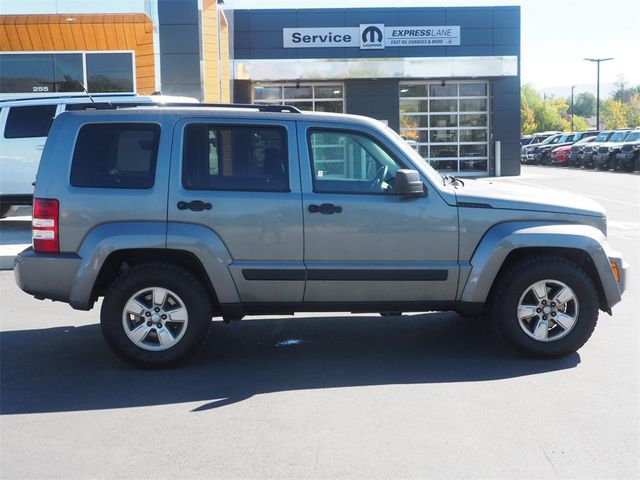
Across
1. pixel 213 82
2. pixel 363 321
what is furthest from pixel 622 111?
pixel 363 321

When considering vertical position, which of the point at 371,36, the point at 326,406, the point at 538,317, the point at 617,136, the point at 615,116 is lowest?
the point at 326,406

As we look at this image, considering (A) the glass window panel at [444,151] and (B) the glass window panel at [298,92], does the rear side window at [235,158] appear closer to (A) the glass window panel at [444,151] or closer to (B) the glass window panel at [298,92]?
(B) the glass window panel at [298,92]

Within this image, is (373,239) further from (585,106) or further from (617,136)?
(585,106)

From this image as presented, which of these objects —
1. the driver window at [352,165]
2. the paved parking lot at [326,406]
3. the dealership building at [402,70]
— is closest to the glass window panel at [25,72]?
the dealership building at [402,70]

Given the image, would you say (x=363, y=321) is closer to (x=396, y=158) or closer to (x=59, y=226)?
(x=396, y=158)

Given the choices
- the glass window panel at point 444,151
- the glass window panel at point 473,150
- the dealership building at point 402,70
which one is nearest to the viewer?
the dealership building at point 402,70

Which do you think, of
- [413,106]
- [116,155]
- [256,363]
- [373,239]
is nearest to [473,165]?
[413,106]

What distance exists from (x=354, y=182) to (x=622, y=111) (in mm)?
90625

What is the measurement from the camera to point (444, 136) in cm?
3066

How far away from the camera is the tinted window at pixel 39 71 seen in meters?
19.5

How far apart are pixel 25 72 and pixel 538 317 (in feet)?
54.9

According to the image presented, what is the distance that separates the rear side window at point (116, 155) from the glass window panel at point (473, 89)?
25.5 m

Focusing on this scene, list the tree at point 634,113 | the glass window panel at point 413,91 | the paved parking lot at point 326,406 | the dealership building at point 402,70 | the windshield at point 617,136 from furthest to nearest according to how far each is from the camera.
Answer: the tree at point 634,113, the windshield at point 617,136, the glass window panel at point 413,91, the dealership building at point 402,70, the paved parking lot at point 326,406

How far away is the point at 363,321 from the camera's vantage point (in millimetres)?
7629
